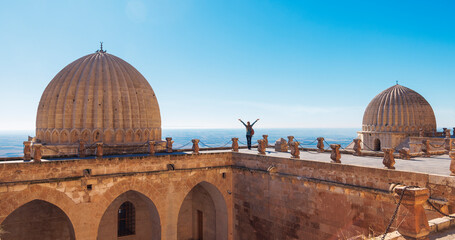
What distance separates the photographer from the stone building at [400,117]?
982 inches

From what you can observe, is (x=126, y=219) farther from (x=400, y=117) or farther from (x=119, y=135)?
(x=400, y=117)

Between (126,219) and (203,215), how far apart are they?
4.08m

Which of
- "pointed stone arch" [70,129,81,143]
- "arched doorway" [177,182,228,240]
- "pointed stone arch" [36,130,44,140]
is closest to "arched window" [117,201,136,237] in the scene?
"arched doorway" [177,182,228,240]

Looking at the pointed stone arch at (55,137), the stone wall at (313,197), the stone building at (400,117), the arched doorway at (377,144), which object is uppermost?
the stone building at (400,117)

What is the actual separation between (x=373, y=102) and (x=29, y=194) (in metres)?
24.2

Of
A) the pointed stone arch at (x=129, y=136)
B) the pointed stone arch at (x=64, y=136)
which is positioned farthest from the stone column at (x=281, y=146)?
the pointed stone arch at (x=64, y=136)

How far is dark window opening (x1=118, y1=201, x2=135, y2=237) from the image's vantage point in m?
16.0

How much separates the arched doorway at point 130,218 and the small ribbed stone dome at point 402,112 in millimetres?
18790

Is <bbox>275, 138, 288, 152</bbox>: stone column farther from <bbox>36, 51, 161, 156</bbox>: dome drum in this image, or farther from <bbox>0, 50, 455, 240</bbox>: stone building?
<bbox>36, 51, 161, 156</bbox>: dome drum

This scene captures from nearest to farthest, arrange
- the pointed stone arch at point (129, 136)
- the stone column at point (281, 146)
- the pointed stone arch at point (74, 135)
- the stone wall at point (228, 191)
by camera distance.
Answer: the stone wall at point (228, 191)
the pointed stone arch at point (74, 135)
the pointed stone arch at point (129, 136)
the stone column at point (281, 146)

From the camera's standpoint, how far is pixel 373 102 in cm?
2669

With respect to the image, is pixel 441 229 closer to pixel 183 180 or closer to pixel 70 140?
pixel 183 180

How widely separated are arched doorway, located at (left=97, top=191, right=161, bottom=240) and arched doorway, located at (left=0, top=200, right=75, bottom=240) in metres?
1.89

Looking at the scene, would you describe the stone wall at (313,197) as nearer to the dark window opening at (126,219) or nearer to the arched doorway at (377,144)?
the dark window opening at (126,219)
